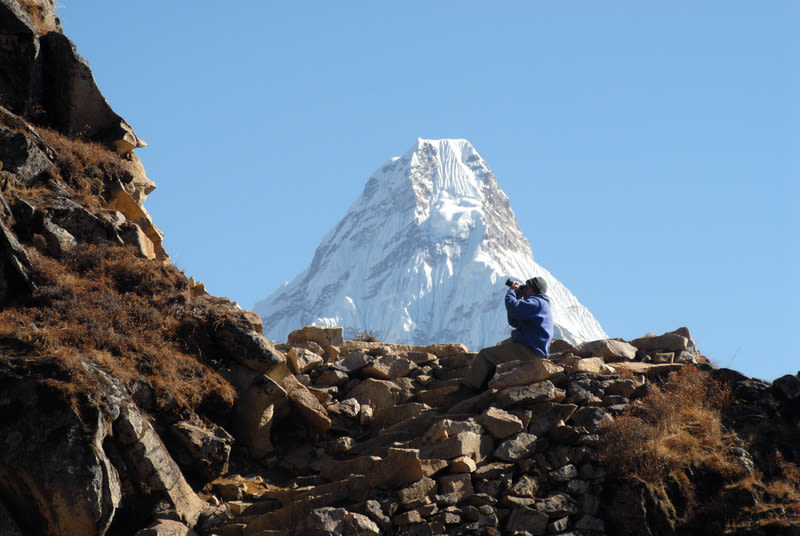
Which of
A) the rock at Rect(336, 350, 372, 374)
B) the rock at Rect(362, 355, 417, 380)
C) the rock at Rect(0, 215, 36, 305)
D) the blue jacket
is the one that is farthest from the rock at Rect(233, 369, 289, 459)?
the blue jacket

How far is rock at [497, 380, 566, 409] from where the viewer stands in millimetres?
12422

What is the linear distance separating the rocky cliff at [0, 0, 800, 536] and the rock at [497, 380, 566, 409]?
0.12 feet

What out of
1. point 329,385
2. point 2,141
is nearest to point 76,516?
point 329,385

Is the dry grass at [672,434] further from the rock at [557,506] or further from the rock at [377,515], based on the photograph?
the rock at [377,515]

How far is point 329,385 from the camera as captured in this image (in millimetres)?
14930

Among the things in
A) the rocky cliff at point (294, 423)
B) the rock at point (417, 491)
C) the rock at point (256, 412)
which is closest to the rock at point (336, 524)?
the rocky cliff at point (294, 423)

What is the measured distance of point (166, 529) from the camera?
9961 mm

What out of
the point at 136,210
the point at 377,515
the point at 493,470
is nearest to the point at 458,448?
the point at 493,470

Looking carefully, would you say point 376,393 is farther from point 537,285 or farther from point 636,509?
point 636,509

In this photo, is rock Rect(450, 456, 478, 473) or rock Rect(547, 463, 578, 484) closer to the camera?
rock Rect(450, 456, 478, 473)

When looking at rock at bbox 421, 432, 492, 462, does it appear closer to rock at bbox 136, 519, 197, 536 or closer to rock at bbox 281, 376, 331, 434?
rock at bbox 281, 376, 331, 434

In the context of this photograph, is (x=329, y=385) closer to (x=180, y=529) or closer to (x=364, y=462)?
(x=364, y=462)

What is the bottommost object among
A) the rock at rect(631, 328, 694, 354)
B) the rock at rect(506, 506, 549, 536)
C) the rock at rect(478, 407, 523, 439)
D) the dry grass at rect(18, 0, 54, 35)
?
the rock at rect(506, 506, 549, 536)

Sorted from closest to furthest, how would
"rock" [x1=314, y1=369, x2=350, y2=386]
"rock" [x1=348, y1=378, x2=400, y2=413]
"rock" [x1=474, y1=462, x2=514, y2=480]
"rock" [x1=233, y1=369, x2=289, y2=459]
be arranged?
"rock" [x1=474, y1=462, x2=514, y2=480] → "rock" [x1=233, y1=369, x2=289, y2=459] → "rock" [x1=348, y1=378, x2=400, y2=413] → "rock" [x1=314, y1=369, x2=350, y2=386]
